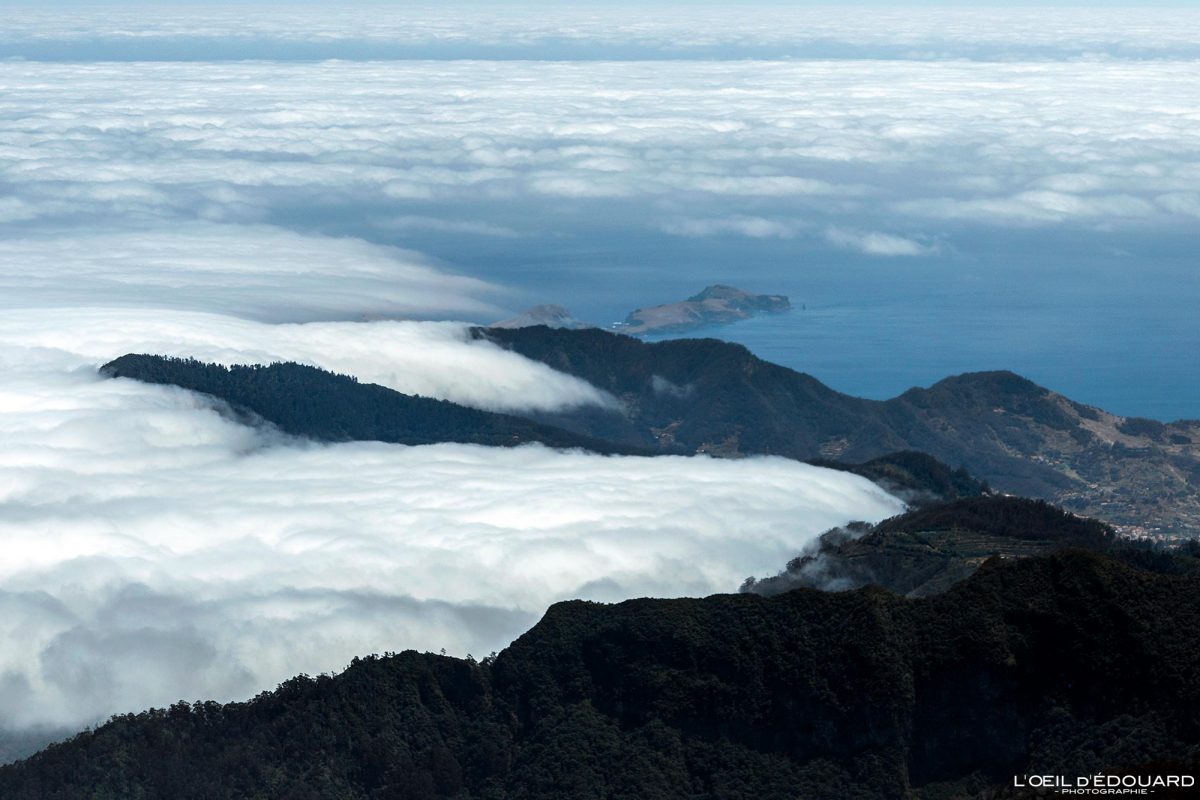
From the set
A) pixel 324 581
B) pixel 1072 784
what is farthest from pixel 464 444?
pixel 1072 784

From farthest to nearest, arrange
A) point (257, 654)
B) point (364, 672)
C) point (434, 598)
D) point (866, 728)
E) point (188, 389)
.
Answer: point (188, 389) → point (434, 598) → point (257, 654) → point (364, 672) → point (866, 728)

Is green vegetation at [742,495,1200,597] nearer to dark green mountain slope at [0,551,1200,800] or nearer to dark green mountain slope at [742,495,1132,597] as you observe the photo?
dark green mountain slope at [742,495,1132,597]

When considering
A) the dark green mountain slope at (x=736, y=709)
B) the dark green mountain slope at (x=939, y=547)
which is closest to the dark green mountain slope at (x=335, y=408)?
the dark green mountain slope at (x=939, y=547)

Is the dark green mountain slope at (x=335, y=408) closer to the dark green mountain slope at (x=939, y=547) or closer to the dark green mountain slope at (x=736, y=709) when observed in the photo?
the dark green mountain slope at (x=939, y=547)

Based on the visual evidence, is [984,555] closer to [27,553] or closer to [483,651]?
[483,651]

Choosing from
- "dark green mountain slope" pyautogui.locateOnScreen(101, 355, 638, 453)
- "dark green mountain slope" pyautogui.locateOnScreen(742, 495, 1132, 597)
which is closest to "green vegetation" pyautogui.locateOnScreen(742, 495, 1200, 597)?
"dark green mountain slope" pyautogui.locateOnScreen(742, 495, 1132, 597)

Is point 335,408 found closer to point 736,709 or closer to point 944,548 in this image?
point 944,548
